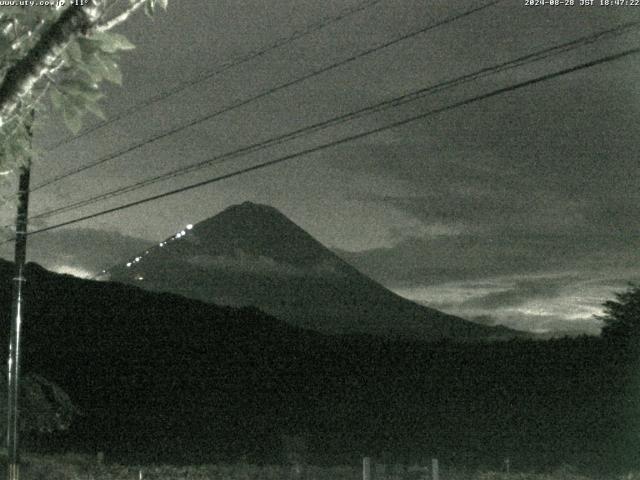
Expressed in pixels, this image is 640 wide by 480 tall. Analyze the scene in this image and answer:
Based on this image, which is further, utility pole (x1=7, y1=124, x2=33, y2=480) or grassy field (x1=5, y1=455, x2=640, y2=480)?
utility pole (x1=7, y1=124, x2=33, y2=480)

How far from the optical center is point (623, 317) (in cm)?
5353

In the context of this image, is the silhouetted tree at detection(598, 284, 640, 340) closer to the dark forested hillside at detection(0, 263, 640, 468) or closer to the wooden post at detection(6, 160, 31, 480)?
the dark forested hillside at detection(0, 263, 640, 468)

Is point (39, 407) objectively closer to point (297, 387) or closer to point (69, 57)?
point (297, 387)

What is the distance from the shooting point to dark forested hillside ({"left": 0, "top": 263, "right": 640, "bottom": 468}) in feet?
110

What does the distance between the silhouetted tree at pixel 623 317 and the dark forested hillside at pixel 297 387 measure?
1.40 meters

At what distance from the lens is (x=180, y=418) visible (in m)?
43.1

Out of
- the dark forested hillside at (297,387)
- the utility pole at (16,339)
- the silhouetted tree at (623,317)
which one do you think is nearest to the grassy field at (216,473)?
the utility pole at (16,339)

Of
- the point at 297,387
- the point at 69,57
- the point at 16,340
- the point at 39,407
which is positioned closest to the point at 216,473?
the point at 16,340

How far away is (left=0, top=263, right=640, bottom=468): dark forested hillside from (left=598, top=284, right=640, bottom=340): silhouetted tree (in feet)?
4.60

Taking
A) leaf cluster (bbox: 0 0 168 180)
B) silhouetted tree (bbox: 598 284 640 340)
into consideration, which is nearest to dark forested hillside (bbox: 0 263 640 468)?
silhouetted tree (bbox: 598 284 640 340)

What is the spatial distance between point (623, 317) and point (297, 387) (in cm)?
1823

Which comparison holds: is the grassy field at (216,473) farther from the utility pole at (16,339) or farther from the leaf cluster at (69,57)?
the leaf cluster at (69,57)

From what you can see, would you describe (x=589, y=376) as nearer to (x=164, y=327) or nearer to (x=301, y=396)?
(x=301, y=396)

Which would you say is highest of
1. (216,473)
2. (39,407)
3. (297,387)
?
(297,387)
